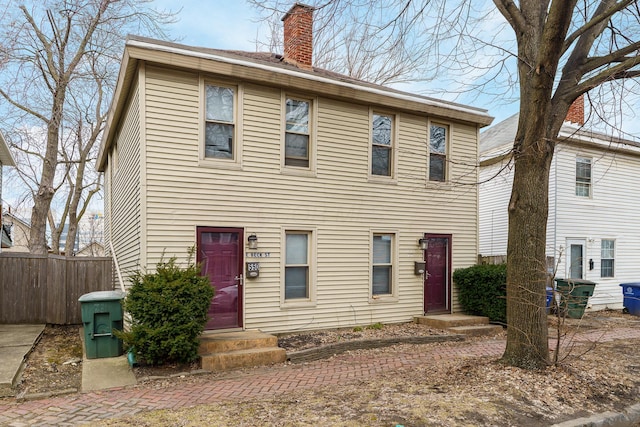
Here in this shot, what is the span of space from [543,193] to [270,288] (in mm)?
5013

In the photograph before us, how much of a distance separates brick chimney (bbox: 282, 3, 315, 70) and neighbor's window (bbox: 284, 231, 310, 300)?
3982mm

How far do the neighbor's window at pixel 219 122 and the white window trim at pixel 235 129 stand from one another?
0.06 m

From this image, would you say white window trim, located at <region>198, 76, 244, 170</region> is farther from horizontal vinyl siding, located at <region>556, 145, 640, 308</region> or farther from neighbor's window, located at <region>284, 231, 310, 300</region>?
horizontal vinyl siding, located at <region>556, 145, 640, 308</region>

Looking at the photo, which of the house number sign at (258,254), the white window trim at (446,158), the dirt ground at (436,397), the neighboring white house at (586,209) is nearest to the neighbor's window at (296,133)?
the house number sign at (258,254)

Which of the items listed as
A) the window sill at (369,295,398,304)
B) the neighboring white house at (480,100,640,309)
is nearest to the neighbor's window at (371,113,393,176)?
the window sill at (369,295,398,304)

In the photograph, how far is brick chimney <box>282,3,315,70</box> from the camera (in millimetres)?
9250

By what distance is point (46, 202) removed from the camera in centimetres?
1534

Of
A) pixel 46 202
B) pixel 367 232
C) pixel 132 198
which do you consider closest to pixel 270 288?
pixel 367 232

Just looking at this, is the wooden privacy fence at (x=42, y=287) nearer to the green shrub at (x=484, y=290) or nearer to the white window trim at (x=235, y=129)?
the white window trim at (x=235, y=129)

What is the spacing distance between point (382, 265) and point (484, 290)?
255 cm

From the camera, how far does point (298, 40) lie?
30.4 feet

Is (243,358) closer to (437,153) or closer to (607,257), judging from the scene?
(437,153)

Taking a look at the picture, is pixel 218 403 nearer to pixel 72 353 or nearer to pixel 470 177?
pixel 72 353

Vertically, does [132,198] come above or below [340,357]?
above
